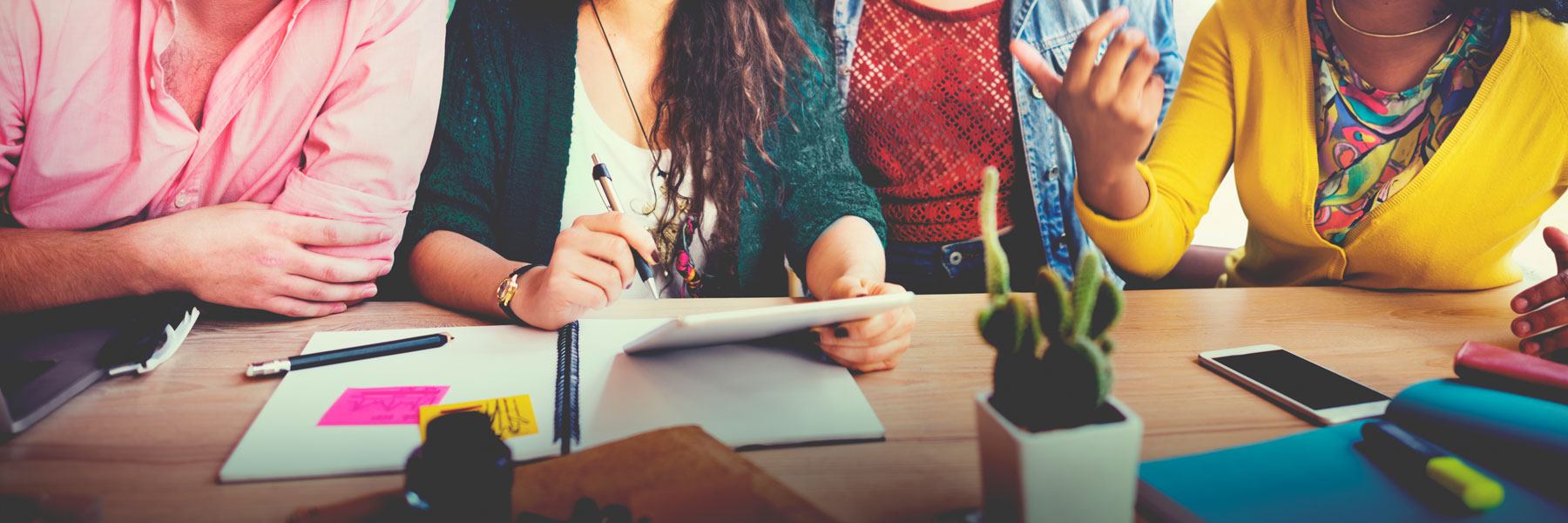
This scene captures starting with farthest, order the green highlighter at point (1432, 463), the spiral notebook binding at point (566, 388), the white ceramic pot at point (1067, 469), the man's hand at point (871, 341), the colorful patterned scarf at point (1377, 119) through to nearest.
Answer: the colorful patterned scarf at point (1377, 119) → the man's hand at point (871, 341) → the spiral notebook binding at point (566, 388) → the green highlighter at point (1432, 463) → the white ceramic pot at point (1067, 469)

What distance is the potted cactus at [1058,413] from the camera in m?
0.37

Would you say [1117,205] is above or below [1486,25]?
below

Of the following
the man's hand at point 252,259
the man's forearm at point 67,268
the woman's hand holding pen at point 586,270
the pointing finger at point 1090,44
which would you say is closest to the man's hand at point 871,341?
the woman's hand holding pen at point 586,270

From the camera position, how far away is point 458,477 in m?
0.39

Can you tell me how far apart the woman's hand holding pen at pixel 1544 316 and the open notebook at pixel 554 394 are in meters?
0.72

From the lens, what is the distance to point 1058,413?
0.38m

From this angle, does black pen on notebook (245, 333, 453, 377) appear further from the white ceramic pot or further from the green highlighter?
the green highlighter

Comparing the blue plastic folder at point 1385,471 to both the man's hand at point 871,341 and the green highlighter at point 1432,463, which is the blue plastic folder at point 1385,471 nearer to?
the green highlighter at point 1432,463

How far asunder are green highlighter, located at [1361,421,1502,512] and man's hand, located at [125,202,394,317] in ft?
3.28

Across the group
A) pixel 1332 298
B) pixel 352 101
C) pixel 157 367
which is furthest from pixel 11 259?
pixel 1332 298

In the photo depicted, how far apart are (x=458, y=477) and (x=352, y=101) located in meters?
0.81

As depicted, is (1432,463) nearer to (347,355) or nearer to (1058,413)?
(1058,413)

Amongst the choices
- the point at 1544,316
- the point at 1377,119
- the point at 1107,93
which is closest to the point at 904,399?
the point at 1107,93

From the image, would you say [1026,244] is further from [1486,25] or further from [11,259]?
[11,259]
